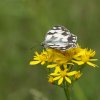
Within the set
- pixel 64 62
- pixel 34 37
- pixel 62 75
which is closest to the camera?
pixel 62 75

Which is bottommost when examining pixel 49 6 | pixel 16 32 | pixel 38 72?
pixel 38 72

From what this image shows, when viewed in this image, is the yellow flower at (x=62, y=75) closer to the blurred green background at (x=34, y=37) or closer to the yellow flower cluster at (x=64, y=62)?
the yellow flower cluster at (x=64, y=62)

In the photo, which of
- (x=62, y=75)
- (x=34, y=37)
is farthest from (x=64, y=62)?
(x=34, y=37)

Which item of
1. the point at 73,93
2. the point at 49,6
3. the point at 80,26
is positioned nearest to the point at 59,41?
the point at 73,93

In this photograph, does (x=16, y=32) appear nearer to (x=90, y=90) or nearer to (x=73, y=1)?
(x=73, y=1)

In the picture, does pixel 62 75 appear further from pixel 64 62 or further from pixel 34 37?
pixel 34 37

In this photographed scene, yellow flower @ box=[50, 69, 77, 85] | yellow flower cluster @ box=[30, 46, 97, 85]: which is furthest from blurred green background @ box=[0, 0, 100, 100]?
yellow flower @ box=[50, 69, 77, 85]
